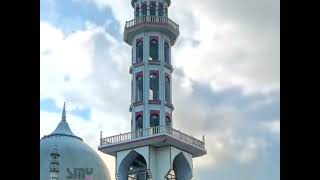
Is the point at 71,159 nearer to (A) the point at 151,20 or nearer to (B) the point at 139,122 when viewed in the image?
(B) the point at 139,122

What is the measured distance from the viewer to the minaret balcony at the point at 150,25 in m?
46.4

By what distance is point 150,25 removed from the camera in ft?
152

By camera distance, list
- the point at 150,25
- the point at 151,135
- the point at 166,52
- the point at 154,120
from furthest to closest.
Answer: the point at 166,52, the point at 150,25, the point at 154,120, the point at 151,135

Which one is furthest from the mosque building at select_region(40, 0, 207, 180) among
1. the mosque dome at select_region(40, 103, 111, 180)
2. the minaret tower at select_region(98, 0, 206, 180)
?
the mosque dome at select_region(40, 103, 111, 180)

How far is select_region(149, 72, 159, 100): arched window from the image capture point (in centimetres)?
4581

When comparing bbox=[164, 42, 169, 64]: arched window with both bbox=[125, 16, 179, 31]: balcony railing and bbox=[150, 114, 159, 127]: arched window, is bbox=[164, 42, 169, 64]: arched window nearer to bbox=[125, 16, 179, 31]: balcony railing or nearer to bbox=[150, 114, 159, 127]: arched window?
bbox=[125, 16, 179, 31]: balcony railing

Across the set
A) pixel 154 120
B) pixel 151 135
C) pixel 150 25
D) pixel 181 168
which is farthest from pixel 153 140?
pixel 150 25

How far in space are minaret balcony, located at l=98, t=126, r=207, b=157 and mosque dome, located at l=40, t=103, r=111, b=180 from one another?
9697 mm

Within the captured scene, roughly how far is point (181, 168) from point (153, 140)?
4314 millimetres

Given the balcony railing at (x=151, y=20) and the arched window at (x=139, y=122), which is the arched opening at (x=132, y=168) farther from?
the balcony railing at (x=151, y=20)

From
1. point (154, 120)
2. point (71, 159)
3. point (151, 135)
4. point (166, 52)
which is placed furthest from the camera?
point (71, 159)
